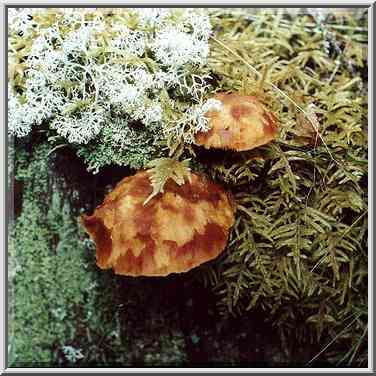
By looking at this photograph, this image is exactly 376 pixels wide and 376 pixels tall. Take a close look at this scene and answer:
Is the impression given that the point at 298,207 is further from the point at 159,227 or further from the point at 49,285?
the point at 49,285

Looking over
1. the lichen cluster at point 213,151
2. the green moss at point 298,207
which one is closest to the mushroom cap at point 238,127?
the lichen cluster at point 213,151

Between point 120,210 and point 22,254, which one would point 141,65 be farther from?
point 22,254

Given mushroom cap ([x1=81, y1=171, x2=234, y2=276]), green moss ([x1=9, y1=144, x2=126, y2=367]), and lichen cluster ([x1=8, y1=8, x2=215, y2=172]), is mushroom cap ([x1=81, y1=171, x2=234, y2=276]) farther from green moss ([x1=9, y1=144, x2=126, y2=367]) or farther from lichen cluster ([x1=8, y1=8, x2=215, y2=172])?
green moss ([x1=9, y1=144, x2=126, y2=367])

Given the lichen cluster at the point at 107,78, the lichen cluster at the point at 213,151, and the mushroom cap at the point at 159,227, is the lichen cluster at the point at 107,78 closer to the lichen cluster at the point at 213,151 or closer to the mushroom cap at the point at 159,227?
the lichen cluster at the point at 213,151

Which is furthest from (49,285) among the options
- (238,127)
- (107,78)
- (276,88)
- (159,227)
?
(276,88)

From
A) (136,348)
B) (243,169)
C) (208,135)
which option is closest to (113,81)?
(208,135)

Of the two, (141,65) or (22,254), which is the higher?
(141,65)

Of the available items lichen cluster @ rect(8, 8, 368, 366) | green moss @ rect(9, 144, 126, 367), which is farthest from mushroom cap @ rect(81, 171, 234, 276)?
green moss @ rect(9, 144, 126, 367)
